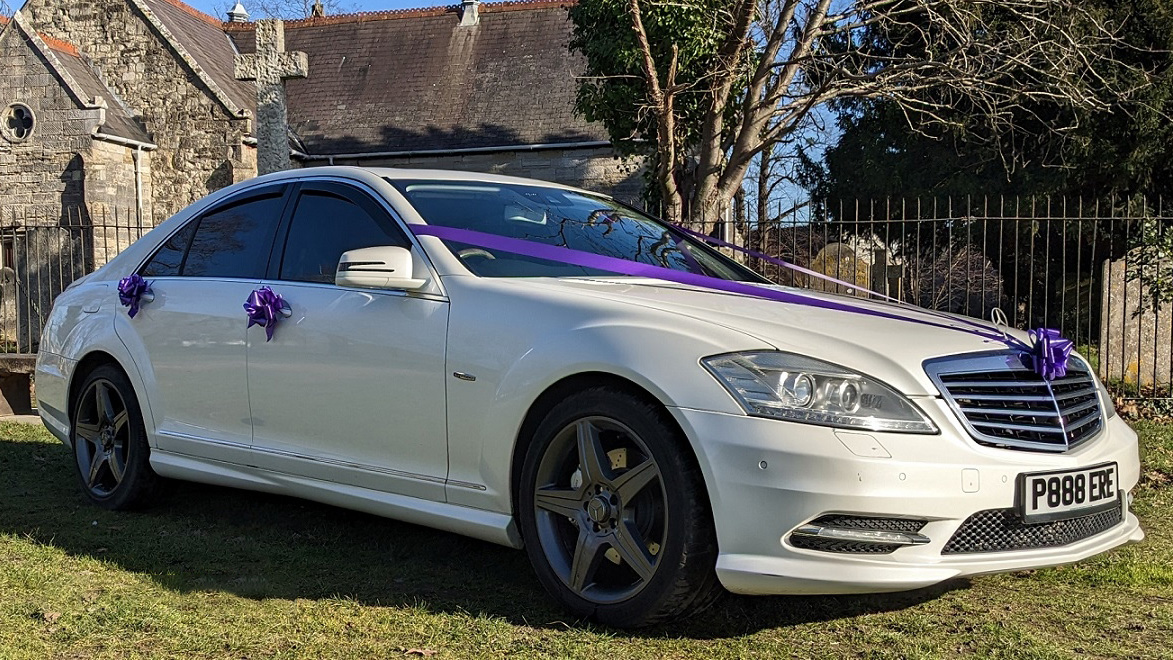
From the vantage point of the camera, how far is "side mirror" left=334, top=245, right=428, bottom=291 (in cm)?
411

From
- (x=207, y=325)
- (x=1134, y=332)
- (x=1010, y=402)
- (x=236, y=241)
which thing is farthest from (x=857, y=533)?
(x=1134, y=332)

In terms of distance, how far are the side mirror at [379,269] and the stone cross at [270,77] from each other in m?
21.8

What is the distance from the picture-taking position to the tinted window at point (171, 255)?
550 centimetres

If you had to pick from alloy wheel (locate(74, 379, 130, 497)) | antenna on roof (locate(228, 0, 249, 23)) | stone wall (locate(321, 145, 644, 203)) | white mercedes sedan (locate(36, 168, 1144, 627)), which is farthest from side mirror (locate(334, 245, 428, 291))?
antenna on roof (locate(228, 0, 249, 23))

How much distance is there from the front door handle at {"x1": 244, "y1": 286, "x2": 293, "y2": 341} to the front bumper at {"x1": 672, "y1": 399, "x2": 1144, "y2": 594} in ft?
6.71

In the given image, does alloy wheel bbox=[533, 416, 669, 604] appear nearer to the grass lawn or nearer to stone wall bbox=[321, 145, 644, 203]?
the grass lawn

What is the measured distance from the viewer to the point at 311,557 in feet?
15.8

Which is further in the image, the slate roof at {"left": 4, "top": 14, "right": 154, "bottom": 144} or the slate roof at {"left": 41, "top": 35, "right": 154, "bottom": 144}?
the slate roof at {"left": 41, "top": 35, "right": 154, "bottom": 144}

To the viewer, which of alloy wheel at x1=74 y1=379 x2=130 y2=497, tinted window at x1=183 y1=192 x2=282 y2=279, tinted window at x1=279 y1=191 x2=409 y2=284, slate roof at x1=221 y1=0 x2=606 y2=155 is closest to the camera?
tinted window at x1=279 y1=191 x2=409 y2=284

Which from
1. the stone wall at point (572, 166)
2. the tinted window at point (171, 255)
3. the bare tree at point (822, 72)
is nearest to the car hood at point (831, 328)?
the tinted window at point (171, 255)

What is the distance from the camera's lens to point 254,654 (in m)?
3.53

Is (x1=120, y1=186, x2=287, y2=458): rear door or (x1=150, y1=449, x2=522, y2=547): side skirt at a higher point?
(x1=120, y1=186, x2=287, y2=458): rear door

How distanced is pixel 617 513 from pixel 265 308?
6.23 feet

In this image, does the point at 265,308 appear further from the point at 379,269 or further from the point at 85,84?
the point at 85,84
